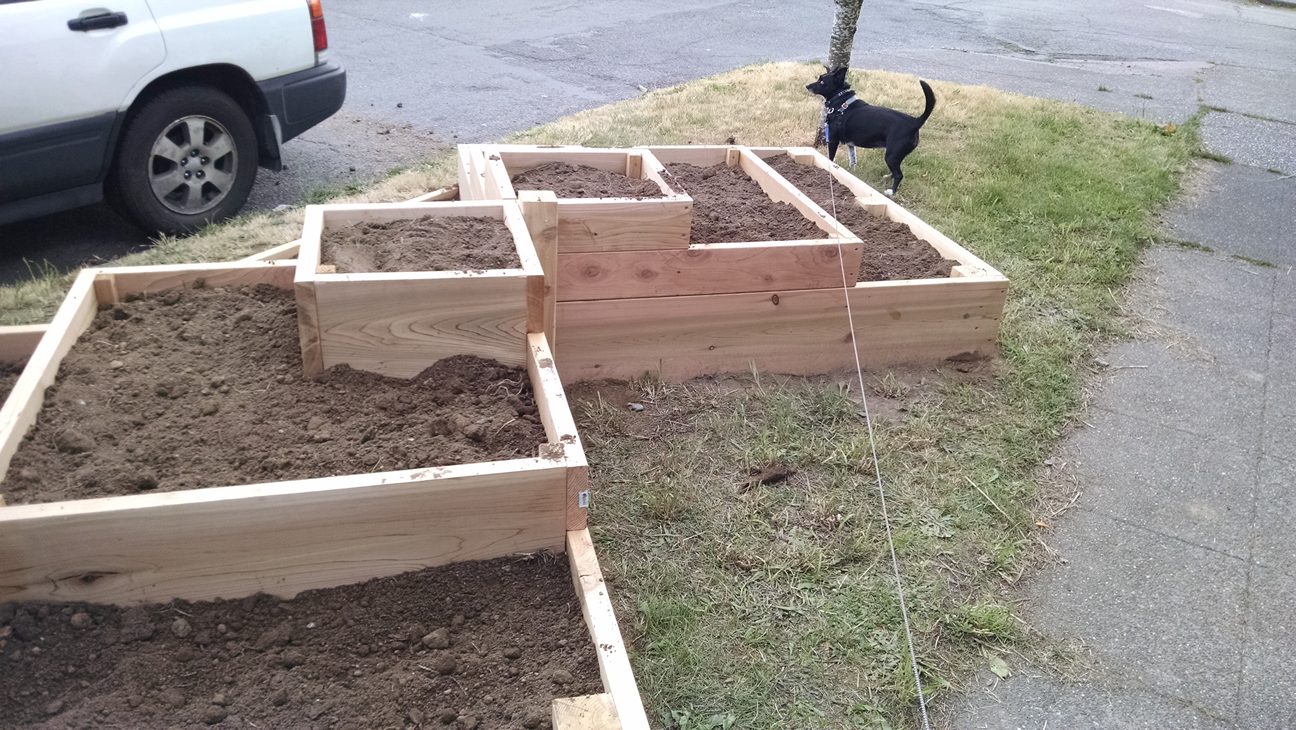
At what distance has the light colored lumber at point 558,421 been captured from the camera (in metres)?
2.08

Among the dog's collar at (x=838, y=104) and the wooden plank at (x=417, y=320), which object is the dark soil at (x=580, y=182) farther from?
the dog's collar at (x=838, y=104)

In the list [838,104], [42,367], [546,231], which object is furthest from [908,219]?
[42,367]

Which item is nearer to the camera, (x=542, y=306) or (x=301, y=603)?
(x=301, y=603)

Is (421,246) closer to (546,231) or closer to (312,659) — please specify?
(546,231)

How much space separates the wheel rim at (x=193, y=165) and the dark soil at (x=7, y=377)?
224cm

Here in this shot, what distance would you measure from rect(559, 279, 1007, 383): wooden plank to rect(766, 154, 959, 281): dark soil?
0.52 feet

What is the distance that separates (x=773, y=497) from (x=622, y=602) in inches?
28.8

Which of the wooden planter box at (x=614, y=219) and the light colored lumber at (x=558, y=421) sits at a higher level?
the wooden planter box at (x=614, y=219)

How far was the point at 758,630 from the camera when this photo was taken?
8.20ft

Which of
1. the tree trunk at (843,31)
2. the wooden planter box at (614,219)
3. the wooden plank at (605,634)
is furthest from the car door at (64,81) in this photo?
the tree trunk at (843,31)

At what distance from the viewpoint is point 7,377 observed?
103 inches

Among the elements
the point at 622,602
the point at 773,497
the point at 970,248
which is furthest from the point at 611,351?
the point at 970,248

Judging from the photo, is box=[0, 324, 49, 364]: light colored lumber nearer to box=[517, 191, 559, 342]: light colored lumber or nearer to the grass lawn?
the grass lawn

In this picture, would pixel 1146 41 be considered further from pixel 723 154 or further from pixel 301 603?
pixel 301 603
